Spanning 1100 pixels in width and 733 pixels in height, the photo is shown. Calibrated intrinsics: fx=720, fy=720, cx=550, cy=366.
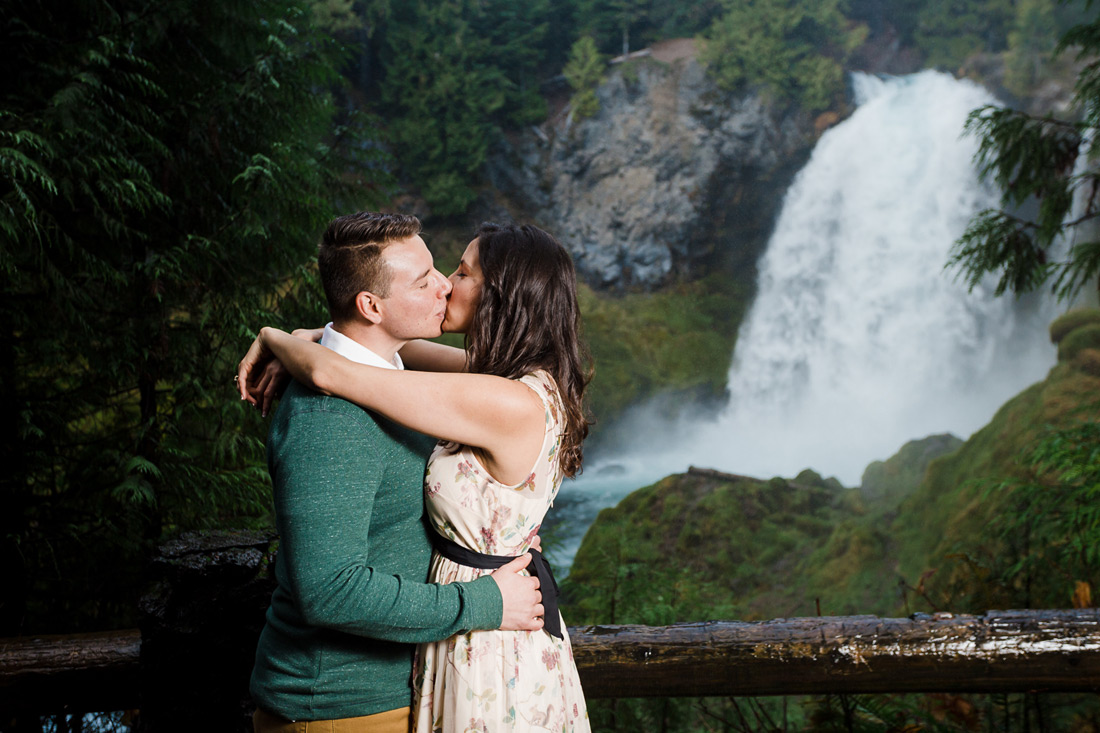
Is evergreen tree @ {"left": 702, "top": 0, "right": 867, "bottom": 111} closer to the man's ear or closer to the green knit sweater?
the man's ear

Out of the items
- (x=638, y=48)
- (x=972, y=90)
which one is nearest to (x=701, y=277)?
(x=638, y=48)

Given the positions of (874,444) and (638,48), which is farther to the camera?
(638,48)

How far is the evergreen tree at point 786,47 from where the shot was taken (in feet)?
34.0

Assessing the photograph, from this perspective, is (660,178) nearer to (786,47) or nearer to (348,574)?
(786,47)

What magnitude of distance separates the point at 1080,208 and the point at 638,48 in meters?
6.36

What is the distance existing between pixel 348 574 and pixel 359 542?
51 mm

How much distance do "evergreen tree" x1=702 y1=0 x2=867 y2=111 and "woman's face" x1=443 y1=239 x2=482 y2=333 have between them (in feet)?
34.7

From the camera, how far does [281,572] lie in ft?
4.09

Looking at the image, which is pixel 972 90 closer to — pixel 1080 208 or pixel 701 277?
pixel 1080 208

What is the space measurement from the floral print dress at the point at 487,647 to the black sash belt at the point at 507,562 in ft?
0.04

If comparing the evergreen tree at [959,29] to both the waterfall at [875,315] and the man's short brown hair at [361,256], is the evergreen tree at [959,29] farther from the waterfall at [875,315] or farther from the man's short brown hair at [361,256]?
the man's short brown hair at [361,256]

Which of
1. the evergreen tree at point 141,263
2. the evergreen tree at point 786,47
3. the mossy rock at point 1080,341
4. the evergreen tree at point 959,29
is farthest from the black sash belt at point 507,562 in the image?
the evergreen tree at point 959,29

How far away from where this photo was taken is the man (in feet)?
3.59

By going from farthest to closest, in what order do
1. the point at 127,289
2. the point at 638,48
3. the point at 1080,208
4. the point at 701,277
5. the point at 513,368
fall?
the point at 701,277 → the point at 638,48 → the point at 1080,208 → the point at 127,289 → the point at 513,368
